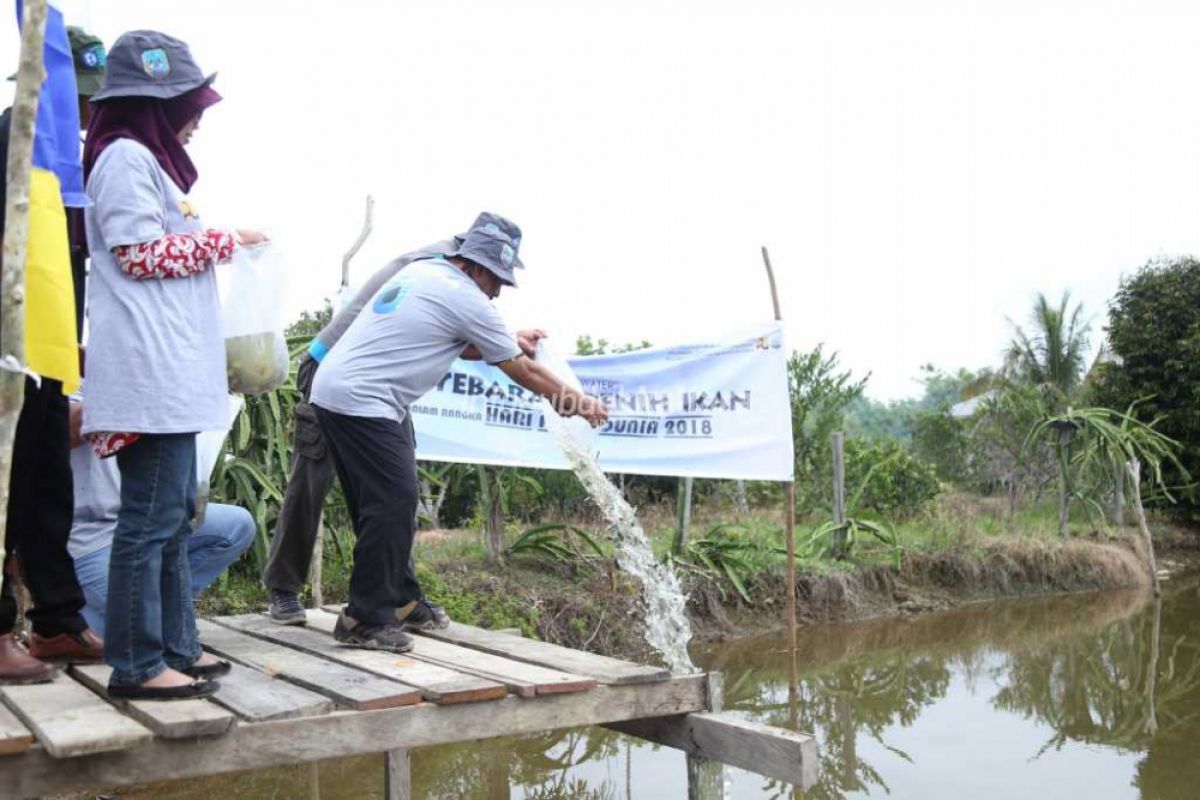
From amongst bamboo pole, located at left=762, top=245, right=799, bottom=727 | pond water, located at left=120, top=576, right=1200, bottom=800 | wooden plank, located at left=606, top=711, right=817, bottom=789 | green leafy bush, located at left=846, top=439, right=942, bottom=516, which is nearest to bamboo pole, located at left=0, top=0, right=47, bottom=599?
wooden plank, located at left=606, top=711, right=817, bottom=789

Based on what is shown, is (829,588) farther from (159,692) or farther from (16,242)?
(16,242)

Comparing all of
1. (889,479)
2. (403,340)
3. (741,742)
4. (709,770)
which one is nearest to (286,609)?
(403,340)

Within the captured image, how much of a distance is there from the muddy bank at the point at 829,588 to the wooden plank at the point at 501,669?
3768 mm

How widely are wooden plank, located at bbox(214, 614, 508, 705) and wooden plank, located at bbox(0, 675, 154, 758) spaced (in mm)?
705

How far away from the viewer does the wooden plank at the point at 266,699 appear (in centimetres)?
268

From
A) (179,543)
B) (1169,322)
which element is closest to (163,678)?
(179,543)

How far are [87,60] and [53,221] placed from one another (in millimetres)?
704

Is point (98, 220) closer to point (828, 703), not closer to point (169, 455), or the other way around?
point (169, 455)

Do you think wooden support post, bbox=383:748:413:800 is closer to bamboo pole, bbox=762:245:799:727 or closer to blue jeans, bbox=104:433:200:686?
blue jeans, bbox=104:433:200:686

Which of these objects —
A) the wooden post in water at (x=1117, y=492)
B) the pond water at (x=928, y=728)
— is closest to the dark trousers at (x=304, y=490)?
the pond water at (x=928, y=728)

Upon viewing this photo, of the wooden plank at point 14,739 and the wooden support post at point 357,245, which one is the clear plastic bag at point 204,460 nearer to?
the wooden plank at point 14,739

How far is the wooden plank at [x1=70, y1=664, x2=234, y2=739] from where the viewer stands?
8.05 ft

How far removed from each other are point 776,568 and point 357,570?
6.48m

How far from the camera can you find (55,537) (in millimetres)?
2912
